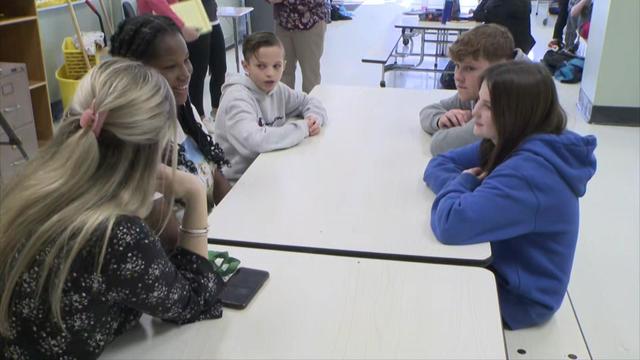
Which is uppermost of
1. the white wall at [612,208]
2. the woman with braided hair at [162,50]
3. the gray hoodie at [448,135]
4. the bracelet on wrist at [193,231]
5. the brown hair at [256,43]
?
the woman with braided hair at [162,50]

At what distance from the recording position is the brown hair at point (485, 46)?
2.04 m

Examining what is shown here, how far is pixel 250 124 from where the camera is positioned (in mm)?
2057

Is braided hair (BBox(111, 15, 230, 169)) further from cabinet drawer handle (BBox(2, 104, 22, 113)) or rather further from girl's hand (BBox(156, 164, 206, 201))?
cabinet drawer handle (BBox(2, 104, 22, 113))

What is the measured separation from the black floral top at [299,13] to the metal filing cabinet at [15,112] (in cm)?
153

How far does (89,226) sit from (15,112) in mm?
2911

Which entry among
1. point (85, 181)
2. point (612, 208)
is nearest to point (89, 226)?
point (85, 181)

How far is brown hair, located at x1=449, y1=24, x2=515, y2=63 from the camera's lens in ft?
6.69

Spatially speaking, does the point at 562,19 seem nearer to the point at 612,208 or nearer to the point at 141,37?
the point at 612,208

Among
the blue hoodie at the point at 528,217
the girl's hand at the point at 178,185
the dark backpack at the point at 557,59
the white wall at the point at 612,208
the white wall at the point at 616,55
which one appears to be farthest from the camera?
the dark backpack at the point at 557,59

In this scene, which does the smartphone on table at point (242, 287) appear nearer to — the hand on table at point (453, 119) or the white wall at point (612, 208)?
the hand on table at point (453, 119)

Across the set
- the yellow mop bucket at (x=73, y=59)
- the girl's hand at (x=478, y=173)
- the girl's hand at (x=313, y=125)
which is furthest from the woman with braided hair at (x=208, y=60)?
the girl's hand at (x=478, y=173)

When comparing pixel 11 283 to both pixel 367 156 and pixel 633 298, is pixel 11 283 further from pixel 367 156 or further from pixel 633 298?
pixel 633 298

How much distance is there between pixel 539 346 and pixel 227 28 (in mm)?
6102

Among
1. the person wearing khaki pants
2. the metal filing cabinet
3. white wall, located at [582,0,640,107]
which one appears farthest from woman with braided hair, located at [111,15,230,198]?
white wall, located at [582,0,640,107]
